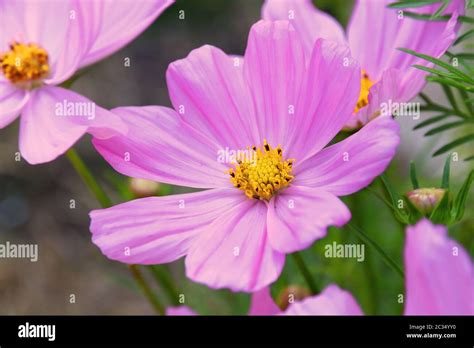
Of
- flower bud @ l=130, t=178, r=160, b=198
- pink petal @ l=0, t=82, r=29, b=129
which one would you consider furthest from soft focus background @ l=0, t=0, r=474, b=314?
pink petal @ l=0, t=82, r=29, b=129

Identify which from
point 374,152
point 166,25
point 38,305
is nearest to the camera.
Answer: point 374,152

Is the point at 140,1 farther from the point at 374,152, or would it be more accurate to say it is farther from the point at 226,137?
the point at 374,152

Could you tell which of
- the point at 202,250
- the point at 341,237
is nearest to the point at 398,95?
the point at 202,250

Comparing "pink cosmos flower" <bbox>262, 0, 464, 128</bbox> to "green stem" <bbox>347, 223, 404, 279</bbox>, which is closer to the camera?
"green stem" <bbox>347, 223, 404, 279</bbox>

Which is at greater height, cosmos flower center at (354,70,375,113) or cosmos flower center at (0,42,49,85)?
cosmos flower center at (0,42,49,85)

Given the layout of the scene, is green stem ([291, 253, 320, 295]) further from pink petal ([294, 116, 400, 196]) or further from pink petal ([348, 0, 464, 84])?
pink petal ([348, 0, 464, 84])

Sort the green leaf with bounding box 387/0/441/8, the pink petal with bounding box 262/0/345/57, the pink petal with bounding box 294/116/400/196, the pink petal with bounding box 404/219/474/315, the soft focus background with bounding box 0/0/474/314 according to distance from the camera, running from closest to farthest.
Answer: the pink petal with bounding box 404/219/474/315 → the pink petal with bounding box 294/116/400/196 → the green leaf with bounding box 387/0/441/8 → the pink petal with bounding box 262/0/345/57 → the soft focus background with bounding box 0/0/474/314

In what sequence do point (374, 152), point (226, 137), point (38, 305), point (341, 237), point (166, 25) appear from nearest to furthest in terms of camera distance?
point (374, 152)
point (226, 137)
point (341, 237)
point (38, 305)
point (166, 25)
